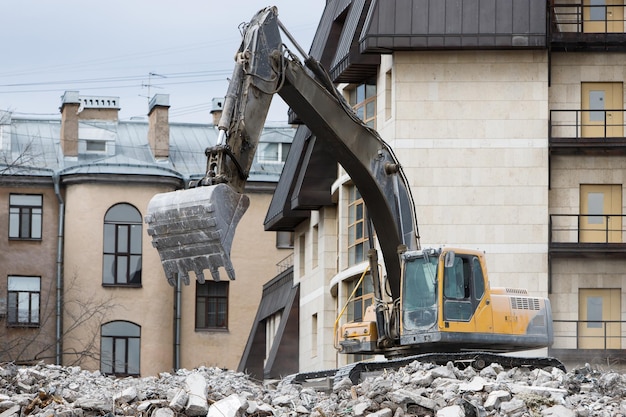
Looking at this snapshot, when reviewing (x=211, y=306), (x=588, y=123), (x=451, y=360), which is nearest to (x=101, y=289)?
(x=211, y=306)

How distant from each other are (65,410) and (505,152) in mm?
24724

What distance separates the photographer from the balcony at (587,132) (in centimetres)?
4516

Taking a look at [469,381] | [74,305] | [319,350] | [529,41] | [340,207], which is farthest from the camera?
[74,305]

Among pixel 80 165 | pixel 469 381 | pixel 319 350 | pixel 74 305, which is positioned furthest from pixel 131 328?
pixel 469 381

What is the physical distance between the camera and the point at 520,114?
147 ft

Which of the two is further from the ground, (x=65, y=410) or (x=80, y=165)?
(x=80, y=165)

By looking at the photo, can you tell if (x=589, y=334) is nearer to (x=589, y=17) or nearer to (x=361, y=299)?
(x=361, y=299)

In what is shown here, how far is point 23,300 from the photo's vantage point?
7031 cm

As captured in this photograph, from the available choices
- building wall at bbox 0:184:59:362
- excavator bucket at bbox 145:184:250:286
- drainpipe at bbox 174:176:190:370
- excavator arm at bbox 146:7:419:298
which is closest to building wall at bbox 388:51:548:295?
excavator arm at bbox 146:7:419:298

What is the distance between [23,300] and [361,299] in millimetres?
26365

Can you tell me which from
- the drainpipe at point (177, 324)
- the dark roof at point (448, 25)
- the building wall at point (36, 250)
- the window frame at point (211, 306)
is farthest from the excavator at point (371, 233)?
the window frame at point (211, 306)

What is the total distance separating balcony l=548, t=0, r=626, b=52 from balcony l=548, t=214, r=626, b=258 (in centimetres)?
507

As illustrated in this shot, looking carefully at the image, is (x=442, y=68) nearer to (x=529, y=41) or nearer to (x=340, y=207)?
(x=529, y=41)

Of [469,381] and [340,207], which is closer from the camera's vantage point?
[469,381]
